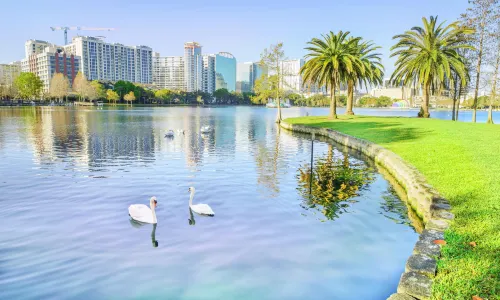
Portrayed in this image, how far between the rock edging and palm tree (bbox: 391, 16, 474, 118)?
23927 mm

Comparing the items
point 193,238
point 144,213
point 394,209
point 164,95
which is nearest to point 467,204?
point 394,209

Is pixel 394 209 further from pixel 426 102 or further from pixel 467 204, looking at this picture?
pixel 426 102

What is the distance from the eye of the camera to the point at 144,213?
31.8 ft

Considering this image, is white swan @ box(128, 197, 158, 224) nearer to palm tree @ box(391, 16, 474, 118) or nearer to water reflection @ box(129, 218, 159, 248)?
water reflection @ box(129, 218, 159, 248)

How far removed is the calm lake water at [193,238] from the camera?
6621 mm

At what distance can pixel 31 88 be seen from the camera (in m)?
129

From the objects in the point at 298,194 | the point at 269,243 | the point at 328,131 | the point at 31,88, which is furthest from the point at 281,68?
the point at 31,88

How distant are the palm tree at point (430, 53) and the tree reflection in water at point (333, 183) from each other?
79.1ft

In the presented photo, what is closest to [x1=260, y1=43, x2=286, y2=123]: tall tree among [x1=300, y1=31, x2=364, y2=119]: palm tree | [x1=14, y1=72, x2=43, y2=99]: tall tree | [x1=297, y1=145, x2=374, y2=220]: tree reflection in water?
[x1=300, y1=31, x2=364, y2=119]: palm tree

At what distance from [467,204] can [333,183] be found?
6.22 meters

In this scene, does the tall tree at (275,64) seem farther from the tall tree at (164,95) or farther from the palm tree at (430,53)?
the tall tree at (164,95)

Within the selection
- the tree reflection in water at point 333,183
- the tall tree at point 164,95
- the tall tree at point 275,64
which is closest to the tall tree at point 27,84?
the tall tree at point 164,95

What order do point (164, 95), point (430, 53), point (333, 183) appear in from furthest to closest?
point (164, 95), point (430, 53), point (333, 183)

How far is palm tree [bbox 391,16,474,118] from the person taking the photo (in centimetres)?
3747
